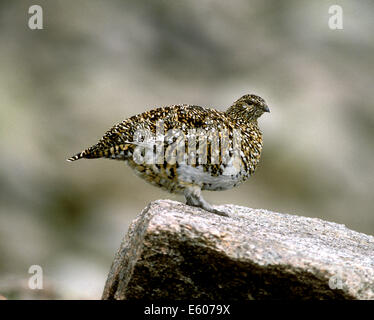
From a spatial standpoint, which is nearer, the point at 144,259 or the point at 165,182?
the point at 144,259

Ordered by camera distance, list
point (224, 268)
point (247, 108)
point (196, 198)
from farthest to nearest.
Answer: point (247, 108) < point (196, 198) < point (224, 268)

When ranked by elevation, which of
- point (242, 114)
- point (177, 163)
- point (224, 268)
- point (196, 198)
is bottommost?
point (224, 268)

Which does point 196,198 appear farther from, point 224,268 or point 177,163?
point 224,268

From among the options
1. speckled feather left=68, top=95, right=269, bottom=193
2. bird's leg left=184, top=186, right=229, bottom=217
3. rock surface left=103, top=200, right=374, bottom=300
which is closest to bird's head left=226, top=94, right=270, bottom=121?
speckled feather left=68, top=95, right=269, bottom=193

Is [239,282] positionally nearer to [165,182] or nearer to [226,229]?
[226,229]

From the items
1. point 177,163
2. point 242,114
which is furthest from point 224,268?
point 242,114
